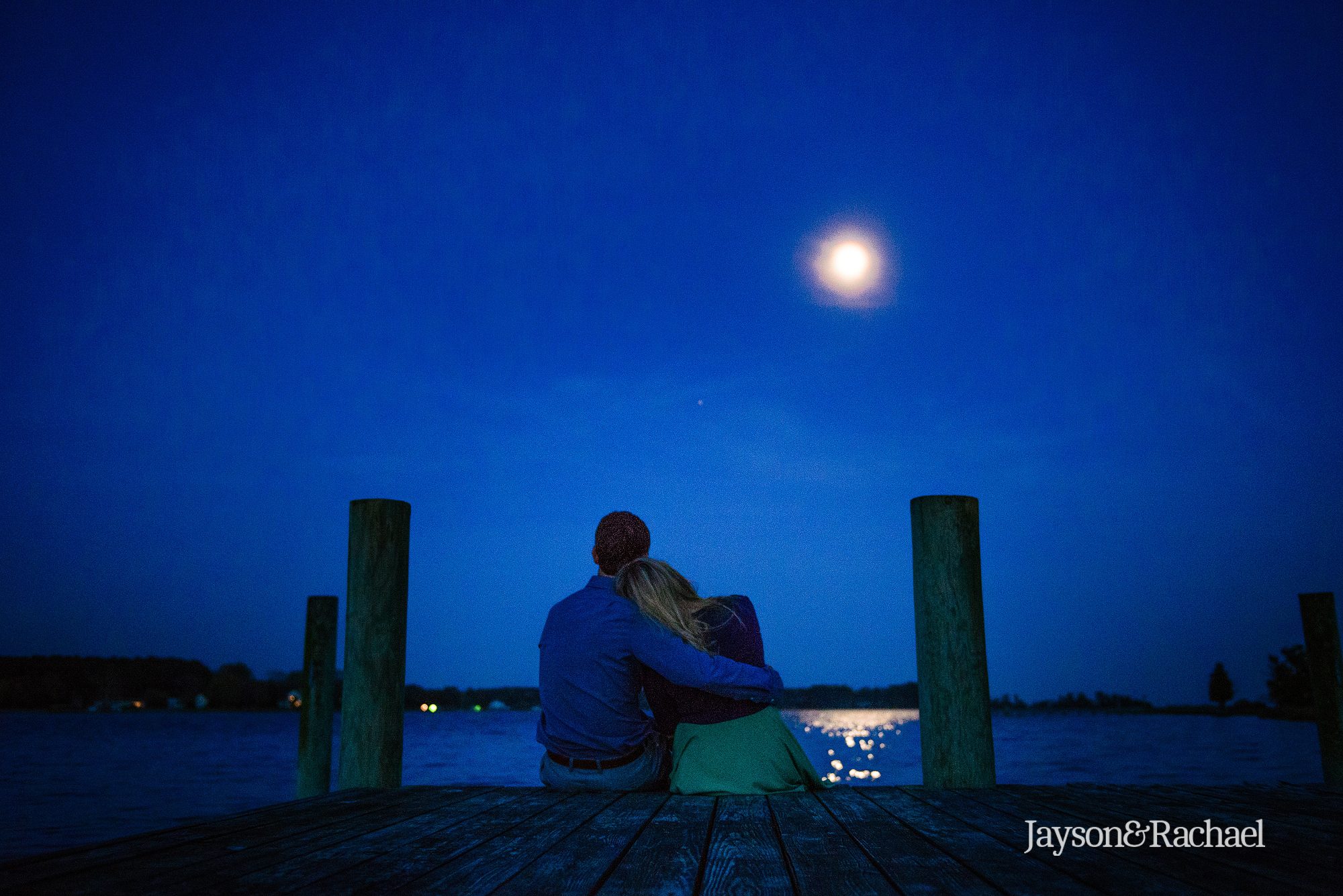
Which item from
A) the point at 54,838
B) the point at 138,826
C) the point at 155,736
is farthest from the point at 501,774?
the point at 155,736

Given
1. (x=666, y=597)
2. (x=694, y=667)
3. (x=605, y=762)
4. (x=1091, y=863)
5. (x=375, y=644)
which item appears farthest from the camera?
(x=375, y=644)

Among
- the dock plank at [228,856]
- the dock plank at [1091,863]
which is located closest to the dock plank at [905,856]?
the dock plank at [1091,863]

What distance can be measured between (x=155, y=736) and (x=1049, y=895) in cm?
8253

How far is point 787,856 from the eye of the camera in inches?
105

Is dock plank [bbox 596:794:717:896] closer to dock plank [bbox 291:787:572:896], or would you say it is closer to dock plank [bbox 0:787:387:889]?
dock plank [bbox 291:787:572:896]

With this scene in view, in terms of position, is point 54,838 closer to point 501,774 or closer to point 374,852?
point 501,774

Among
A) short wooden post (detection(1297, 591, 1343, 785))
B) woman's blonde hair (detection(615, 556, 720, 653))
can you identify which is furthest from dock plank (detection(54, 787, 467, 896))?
short wooden post (detection(1297, 591, 1343, 785))

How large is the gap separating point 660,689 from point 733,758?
1.47 feet

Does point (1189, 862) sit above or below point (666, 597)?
below

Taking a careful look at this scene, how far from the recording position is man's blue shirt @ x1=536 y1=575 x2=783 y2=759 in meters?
3.77

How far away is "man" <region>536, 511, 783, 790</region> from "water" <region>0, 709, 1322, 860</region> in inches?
132

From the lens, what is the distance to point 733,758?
3.93 metres

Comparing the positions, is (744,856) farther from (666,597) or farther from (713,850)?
(666,597)

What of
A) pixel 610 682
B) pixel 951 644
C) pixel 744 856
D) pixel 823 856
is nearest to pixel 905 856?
pixel 823 856
